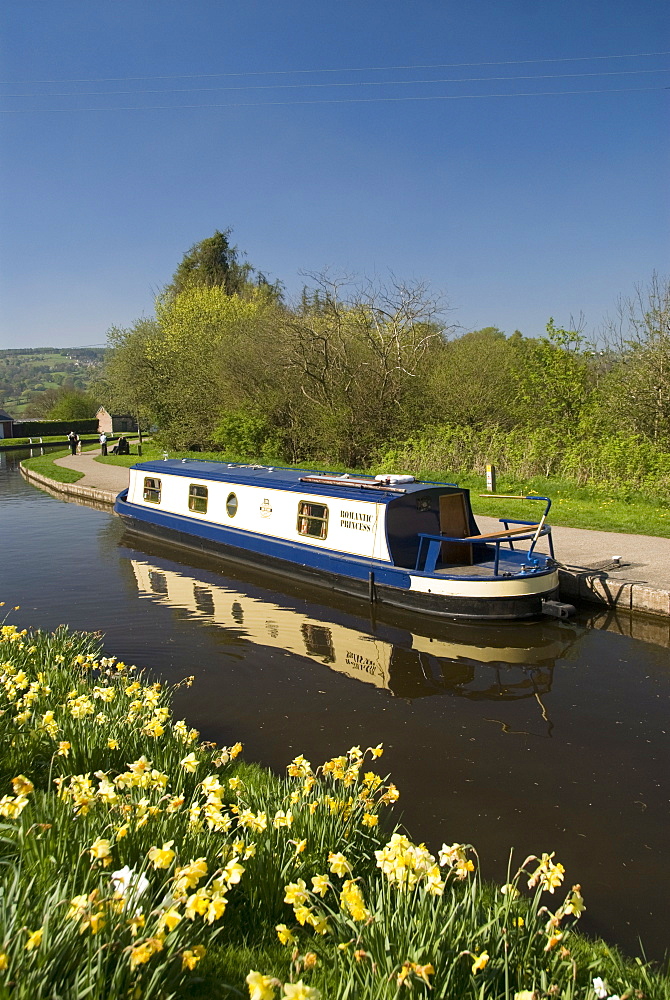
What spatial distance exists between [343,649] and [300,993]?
22.7 feet

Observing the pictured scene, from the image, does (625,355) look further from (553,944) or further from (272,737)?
(553,944)

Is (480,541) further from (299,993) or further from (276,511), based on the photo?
(299,993)

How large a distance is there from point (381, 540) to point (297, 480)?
2905mm

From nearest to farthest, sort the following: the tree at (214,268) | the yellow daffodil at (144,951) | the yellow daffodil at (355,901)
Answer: the yellow daffodil at (144,951)
the yellow daffodil at (355,901)
the tree at (214,268)

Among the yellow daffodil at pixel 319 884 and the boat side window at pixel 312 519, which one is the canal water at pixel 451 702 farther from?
the yellow daffodil at pixel 319 884

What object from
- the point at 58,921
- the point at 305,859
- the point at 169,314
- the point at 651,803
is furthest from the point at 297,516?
the point at 169,314

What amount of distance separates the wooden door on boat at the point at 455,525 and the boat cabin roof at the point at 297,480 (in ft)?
0.67

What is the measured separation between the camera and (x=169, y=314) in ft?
134

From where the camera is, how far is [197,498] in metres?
14.6

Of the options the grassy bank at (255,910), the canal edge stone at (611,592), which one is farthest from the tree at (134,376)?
the grassy bank at (255,910)

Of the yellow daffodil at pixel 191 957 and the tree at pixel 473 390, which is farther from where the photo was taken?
the tree at pixel 473 390

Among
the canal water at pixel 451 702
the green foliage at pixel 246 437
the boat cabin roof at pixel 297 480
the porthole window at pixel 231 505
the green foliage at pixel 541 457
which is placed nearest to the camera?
the canal water at pixel 451 702

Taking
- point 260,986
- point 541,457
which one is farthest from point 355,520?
point 260,986

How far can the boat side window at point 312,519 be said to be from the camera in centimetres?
1142
